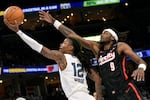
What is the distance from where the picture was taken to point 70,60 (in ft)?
15.2

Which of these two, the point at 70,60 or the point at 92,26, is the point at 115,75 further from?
the point at 92,26

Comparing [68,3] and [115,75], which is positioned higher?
[68,3]

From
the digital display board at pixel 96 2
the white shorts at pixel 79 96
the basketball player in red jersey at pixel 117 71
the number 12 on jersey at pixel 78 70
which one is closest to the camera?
the basketball player in red jersey at pixel 117 71

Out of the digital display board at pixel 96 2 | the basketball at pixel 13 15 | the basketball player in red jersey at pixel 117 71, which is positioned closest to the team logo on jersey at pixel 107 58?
the basketball player in red jersey at pixel 117 71

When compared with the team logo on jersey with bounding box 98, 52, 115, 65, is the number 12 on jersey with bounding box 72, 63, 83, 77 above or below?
below

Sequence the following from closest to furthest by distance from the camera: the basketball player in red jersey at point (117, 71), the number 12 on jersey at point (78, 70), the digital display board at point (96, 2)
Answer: the basketball player in red jersey at point (117, 71) < the number 12 on jersey at point (78, 70) < the digital display board at point (96, 2)

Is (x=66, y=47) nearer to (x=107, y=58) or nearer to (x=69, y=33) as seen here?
(x=69, y=33)

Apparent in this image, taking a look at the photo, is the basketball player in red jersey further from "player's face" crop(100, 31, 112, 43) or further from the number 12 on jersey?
the number 12 on jersey

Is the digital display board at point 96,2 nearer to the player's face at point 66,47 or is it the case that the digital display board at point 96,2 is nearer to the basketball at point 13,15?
the basketball at point 13,15

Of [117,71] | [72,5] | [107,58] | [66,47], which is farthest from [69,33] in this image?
[72,5]

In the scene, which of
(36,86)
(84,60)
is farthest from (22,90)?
(84,60)

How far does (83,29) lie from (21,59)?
211 inches

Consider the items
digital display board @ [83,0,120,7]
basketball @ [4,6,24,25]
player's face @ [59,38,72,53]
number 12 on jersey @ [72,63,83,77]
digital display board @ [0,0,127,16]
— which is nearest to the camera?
number 12 on jersey @ [72,63,83,77]

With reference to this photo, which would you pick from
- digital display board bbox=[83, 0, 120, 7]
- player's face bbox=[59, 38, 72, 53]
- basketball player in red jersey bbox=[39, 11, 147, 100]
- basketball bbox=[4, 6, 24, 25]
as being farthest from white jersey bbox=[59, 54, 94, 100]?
digital display board bbox=[83, 0, 120, 7]
